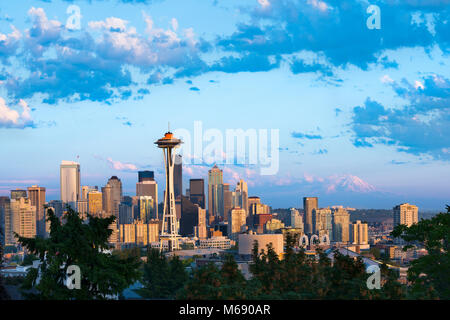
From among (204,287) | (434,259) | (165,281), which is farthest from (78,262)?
(165,281)

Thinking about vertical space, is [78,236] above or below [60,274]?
above

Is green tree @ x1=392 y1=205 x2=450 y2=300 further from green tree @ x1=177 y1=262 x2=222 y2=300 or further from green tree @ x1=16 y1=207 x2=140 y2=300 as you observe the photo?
green tree @ x1=16 y1=207 x2=140 y2=300

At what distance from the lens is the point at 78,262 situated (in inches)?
757

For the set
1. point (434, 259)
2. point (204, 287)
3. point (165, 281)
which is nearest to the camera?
point (204, 287)

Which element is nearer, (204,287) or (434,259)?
(204,287)

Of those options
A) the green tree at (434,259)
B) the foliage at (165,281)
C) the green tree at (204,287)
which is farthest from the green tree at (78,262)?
the foliage at (165,281)

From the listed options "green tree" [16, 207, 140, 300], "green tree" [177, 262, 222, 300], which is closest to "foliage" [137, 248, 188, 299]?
"green tree" [177, 262, 222, 300]

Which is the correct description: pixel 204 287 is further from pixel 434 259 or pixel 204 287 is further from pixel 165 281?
pixel 165 281

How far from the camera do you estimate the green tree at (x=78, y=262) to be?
61.7 feet
